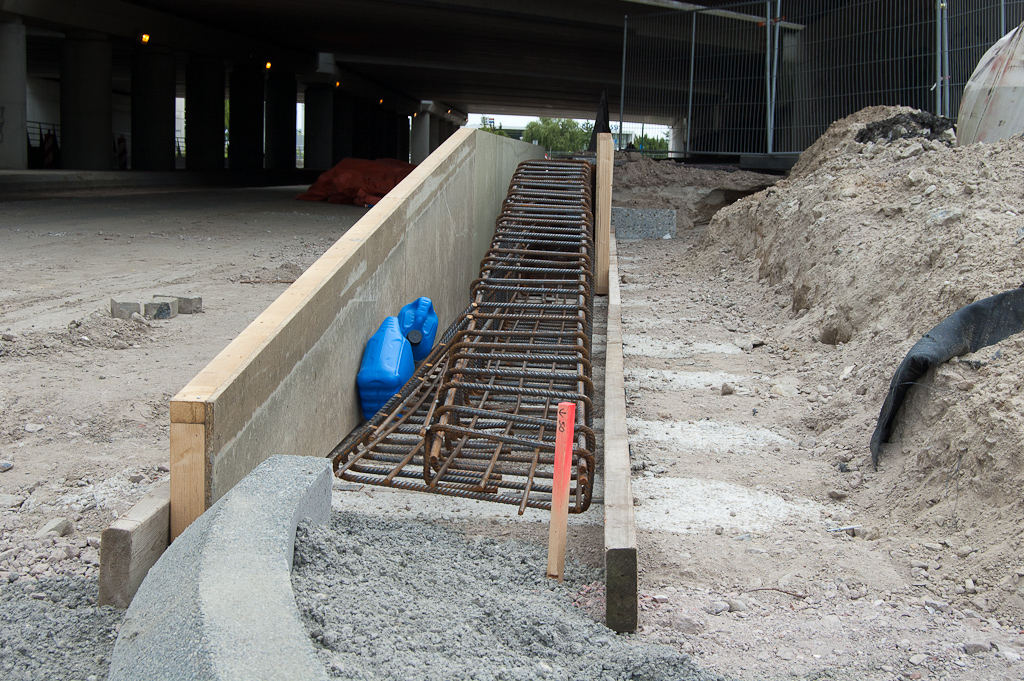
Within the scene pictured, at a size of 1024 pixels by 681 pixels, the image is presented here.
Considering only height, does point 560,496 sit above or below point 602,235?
below

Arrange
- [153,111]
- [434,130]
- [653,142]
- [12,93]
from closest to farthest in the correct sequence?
[12,93] < [653,142] < [153,111] < [434,130]

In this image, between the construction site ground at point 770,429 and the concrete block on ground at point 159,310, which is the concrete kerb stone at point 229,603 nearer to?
the construction site ground at point 770,429

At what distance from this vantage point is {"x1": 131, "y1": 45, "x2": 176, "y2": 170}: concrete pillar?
23.8 meters

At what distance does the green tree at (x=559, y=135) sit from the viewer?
68562mm

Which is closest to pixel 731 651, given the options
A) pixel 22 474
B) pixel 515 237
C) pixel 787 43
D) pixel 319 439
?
pixel 319 439

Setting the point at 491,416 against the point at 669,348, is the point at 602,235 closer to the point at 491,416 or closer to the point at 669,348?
the point at 669,348

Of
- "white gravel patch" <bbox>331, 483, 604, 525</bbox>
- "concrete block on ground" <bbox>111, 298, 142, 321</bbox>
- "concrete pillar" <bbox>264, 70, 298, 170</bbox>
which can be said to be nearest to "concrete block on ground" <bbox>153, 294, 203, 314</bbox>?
"concrete block on ground" <bbox>111, 298, 142, 321</bbox>

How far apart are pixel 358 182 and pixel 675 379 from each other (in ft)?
41.7

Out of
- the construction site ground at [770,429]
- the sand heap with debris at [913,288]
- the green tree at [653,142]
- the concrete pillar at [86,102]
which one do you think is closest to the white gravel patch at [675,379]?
the construction site ground at [770,429]

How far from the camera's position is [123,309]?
6.61 m

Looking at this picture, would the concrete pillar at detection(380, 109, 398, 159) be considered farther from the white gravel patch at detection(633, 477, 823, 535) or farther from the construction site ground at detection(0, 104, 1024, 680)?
the white gravel patch at detection(633, 477, 823, 535)

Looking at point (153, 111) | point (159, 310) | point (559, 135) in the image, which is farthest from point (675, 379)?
point (559, 135)

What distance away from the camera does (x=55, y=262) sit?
351 inches

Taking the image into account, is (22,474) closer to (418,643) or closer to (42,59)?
(418,643)
